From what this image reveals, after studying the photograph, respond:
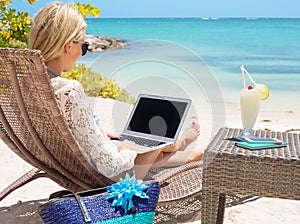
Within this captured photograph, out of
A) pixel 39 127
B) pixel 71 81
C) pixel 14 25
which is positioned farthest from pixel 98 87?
pixel 71 81

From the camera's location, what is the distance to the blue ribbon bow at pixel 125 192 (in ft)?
6.98

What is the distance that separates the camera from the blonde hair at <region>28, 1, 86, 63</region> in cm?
217

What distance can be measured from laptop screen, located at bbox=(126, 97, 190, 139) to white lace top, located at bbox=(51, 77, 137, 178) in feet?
1.71

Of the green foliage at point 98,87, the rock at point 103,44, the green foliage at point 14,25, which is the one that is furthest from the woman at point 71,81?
the rock at point 103,44

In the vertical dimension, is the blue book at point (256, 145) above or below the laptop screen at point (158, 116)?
below

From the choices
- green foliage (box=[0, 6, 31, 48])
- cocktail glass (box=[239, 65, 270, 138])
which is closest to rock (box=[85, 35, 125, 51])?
green foliage (box=[0, 6, 31, 48])

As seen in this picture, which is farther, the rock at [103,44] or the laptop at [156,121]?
the rock at [103,44]

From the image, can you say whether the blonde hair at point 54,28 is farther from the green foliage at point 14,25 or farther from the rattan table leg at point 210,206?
the green foliage at point 14,25

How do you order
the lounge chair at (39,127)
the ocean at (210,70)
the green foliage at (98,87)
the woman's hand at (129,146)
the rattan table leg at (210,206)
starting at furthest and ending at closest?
the green foliage at (98,87), the ocean at (210,70), the woman's hand at (129,146), the rattan table leg at (210,206), the lounge chair at (39,127)

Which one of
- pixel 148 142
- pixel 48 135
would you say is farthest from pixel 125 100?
pixel 48 135

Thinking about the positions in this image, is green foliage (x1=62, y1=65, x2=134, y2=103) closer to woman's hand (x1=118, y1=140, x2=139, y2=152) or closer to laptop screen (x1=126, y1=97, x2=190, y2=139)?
laptop screen (x1=126, y1=97, x2=190, y2=139)

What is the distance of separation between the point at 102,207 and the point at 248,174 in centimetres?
62

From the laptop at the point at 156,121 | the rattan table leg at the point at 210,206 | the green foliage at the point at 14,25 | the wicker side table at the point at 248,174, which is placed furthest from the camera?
the green foliage at the point at 14,25

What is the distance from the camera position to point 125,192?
6.98 ft
